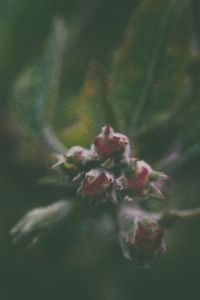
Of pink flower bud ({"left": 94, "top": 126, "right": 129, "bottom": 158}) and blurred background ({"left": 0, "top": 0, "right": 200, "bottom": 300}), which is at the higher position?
blurred background ({"left": 0, "top": 0, "right": 200, "bottom": 300})

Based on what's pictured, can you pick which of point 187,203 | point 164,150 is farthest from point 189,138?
point 187,203

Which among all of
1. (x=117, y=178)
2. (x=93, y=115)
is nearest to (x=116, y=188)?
(x=117, y=178)

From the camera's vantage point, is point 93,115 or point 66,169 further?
point 93,115

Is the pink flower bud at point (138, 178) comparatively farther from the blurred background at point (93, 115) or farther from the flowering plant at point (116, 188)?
the blurred background at point (93, 115)

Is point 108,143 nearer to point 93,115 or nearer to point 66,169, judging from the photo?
point 66,169

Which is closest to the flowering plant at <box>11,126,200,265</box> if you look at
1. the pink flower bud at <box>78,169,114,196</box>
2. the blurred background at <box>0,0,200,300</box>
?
the pink flower bud at <box>78,169,114,196</box>

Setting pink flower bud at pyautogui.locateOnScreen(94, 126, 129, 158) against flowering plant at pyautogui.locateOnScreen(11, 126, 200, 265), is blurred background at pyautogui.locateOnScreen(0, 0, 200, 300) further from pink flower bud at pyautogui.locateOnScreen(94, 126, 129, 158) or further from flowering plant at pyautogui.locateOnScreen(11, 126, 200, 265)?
pink flower bud at pyautogui.locateOnScreen(94, 126, 129, 158)
